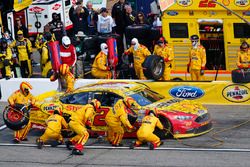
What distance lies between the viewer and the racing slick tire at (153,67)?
82.6 feet

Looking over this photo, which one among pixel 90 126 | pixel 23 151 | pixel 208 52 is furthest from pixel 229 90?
pixel 23 151

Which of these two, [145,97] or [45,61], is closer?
[145,97]

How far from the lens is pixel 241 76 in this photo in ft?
79.8

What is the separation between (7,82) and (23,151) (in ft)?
19.7

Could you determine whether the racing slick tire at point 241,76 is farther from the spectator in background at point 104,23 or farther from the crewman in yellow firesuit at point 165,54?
the spectator in background at point 104,23

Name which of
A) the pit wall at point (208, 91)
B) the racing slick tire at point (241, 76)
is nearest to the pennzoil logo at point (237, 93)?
the pit wall at point (208, 91)

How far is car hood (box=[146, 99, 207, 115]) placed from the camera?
21562 millimetres

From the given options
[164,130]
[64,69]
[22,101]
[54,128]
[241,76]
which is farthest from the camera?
[64,69]

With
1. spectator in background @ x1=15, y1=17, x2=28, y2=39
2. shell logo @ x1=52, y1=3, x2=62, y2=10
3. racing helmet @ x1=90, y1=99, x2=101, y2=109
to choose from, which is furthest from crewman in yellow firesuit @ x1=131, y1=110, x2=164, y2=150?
shell logo @ x1=52, y1=3, x2=62, y2=10

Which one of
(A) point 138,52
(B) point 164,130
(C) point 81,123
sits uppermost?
(A) point 138,52

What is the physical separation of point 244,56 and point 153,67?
98.7 inches

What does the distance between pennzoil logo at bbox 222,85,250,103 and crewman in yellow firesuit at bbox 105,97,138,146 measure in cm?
418

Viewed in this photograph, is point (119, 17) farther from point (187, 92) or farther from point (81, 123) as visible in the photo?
point (81, 123)

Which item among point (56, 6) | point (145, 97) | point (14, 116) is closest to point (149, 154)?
point (145, 97)
